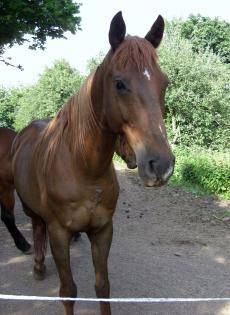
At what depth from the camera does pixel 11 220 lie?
5309 millimetres

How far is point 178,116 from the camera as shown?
19.7 metres

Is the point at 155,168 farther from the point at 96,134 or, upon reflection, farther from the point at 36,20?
the point at 36,20

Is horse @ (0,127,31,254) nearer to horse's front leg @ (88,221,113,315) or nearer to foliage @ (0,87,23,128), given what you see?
horse's front leg @ (88,221,113,315)

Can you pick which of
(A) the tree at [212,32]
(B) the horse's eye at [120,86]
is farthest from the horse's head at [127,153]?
(A) the tree at [212,32]

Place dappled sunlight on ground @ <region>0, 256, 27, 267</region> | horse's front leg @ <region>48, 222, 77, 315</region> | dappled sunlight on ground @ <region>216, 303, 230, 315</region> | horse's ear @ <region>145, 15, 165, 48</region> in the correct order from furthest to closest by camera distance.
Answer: dappled sunlight on ground @ <region>0, 256, 27, 267</region> → dappled sunlight on ground @ <region>216, 303, 230, 315</region> → horse's front leg @ <region>48, 222, 77, 315</region> → horse's ear @ <region>145, 15, 165, 48</region>

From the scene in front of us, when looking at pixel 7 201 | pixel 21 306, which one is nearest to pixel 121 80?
pixel 21 306

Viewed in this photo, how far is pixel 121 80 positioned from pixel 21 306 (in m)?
2.71

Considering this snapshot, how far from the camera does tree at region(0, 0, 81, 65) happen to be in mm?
8016

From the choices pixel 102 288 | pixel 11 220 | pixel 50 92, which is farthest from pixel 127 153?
pixel 50 92

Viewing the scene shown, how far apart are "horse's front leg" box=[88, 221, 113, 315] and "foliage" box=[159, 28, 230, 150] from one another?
16.5 metres

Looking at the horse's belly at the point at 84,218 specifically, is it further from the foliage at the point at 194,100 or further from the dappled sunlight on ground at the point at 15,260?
the foliage at the point at 194,100

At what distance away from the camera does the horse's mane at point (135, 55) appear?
2113 millimetres

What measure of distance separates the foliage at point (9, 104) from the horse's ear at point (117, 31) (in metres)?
36.1

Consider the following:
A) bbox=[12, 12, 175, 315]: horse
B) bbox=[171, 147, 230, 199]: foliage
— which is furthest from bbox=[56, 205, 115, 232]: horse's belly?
bbox=[171, 147, 230, 199]: foliage
